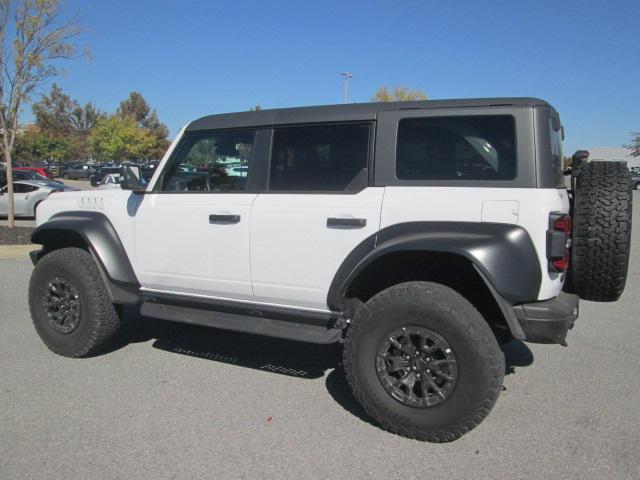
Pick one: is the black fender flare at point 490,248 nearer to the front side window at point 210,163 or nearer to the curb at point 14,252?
the front side window at point 210,163

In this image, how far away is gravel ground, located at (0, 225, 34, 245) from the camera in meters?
10.7

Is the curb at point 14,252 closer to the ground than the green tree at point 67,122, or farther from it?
closer to the ground

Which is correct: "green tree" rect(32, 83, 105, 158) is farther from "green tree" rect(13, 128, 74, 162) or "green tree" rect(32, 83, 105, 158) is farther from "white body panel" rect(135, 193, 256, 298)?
"white body panel" rect(135, 193, 256, 298)

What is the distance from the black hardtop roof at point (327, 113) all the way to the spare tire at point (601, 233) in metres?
0.64

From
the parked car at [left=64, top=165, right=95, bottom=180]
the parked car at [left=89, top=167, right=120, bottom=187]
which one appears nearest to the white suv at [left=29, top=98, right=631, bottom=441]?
the parked car at [left=89, top=167, right=120, bottom=187]

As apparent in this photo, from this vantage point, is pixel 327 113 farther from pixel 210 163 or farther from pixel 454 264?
pixel 454 264

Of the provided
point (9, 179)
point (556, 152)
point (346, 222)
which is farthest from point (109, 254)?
point (9, 179)

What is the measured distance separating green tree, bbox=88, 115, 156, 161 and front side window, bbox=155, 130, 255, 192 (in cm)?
5545

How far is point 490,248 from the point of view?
2863mm

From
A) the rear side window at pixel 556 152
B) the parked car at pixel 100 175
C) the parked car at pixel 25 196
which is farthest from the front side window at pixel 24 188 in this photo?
the rear side window at pixel 556 152

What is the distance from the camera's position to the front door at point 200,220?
12.3 ft

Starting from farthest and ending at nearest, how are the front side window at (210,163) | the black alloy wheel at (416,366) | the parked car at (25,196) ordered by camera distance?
the parked car at (25,196)
the front side window at (210,163)
the black alloy wheel at (416,366)

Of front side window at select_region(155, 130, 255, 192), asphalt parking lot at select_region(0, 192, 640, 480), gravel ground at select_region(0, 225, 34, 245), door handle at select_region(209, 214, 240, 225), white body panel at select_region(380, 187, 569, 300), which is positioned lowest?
asphalt parking lot at select_region(0, 192, 640, 480)

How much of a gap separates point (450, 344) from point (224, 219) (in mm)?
1798
